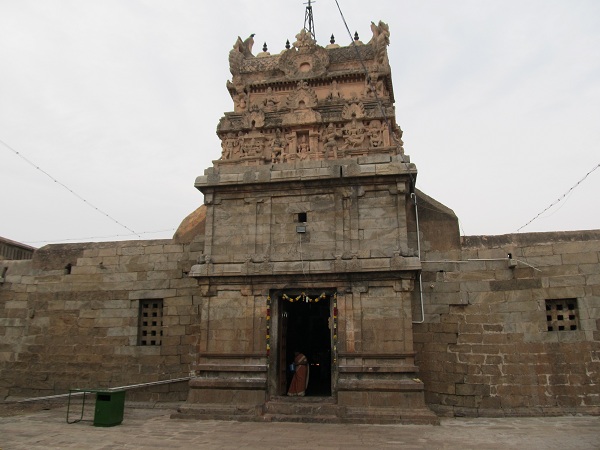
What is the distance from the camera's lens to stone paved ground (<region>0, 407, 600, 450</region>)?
8773 millimetres

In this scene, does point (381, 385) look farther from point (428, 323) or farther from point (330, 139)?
point (330, 139)

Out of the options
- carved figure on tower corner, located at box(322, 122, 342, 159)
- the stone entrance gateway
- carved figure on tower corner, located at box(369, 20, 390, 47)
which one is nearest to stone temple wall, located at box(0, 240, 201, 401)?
the stone entrance gateway

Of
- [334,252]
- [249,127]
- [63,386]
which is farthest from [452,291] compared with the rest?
[63,386]

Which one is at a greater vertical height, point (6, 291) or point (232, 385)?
point (6, 291)

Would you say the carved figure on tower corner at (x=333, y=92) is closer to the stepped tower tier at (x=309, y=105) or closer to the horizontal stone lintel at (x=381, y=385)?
the stepped tower tier at (x=309, y=105)

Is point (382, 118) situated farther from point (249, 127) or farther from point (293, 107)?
point (249, 127)

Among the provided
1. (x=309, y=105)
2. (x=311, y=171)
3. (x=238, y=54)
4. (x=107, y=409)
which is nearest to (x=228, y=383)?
(x=107, y=409)

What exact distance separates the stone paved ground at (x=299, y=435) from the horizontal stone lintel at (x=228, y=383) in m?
0.93

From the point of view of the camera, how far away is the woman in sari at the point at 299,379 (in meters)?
12.9

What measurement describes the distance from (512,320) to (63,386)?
13.4 meters

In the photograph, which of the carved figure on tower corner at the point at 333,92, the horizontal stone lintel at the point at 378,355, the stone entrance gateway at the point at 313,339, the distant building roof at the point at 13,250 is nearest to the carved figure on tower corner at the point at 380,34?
the carved figure on tower corner at the point at 333,92

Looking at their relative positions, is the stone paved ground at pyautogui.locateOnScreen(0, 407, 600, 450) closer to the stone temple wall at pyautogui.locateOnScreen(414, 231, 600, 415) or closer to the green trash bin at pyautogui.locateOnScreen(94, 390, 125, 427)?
the green trash bin at pyautogui.locateOnScreen(94, 390, 125, 427)

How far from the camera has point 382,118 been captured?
45.3 feet

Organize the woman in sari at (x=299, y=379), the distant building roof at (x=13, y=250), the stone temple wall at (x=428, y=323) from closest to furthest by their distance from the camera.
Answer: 1. the stone temple wall at (x=428, y=323)
2. the woman in sari at (x=299, y=379)
3. the distant building roof at (x=13, y=250)
